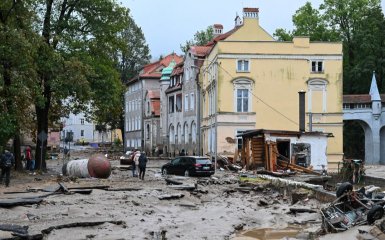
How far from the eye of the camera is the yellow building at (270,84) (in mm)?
54781

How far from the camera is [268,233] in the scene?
18.3 metres

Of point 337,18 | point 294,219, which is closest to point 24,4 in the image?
point 294,219

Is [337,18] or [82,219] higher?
[337,18]

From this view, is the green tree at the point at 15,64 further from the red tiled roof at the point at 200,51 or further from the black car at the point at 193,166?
the red tiled roof at the point at 200,51

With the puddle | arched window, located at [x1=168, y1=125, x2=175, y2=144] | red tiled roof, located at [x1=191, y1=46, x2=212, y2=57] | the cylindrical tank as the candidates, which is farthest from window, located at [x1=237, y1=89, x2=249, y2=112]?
the puddle

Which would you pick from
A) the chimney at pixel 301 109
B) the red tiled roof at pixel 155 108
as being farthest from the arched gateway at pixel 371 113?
the red tiled roof at pixel 155 108

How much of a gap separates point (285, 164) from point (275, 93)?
1369cm

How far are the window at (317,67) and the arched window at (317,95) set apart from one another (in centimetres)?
97

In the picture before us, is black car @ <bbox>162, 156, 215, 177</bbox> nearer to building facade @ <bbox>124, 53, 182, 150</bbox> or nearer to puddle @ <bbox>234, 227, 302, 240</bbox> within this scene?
puddle @ <bbox>234, 227, 302, 240</bbox>

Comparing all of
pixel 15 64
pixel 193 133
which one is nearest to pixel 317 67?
pixel 193 133

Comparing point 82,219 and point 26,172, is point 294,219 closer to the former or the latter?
point 82,219

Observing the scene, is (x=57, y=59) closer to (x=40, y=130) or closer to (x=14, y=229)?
→ (x=40, y=130)

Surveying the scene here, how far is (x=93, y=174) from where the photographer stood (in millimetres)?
Result: 35531

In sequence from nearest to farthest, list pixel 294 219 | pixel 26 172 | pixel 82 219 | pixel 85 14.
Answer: pixel 82 219, pixel 294 219, pixel 26 172, pixel 85 14
